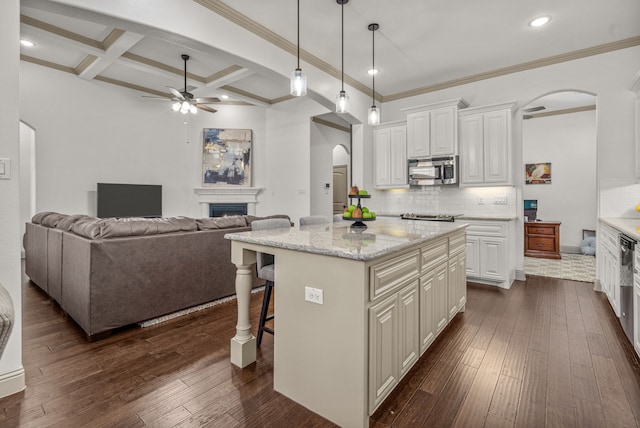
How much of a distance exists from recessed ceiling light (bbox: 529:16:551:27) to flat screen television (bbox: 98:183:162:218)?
6.52 metres

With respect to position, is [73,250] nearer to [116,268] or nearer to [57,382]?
[116,268]

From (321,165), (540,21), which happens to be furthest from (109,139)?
(540,21)

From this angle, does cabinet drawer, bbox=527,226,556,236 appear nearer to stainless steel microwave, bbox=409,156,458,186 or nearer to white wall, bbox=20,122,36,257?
stainless steel microwave, bbox=409,156,458,186

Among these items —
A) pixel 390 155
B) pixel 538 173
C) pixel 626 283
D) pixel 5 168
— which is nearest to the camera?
pixel 5 168

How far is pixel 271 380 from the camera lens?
2033 mm

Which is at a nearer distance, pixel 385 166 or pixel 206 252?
pixel 206 252

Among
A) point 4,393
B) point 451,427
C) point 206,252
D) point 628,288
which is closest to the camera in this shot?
point 451,427

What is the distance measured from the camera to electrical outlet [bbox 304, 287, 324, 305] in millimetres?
1686

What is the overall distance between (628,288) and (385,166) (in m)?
3.49

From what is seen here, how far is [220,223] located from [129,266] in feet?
3.21

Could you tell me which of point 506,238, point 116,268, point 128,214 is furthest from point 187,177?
point 506,238

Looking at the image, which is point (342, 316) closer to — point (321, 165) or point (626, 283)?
point (626, 283)

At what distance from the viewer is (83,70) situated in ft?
17.8

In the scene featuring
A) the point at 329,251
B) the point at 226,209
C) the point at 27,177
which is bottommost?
the point at 329,251
